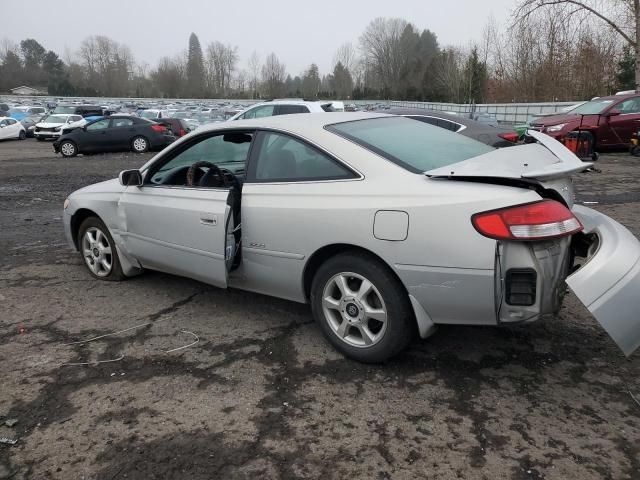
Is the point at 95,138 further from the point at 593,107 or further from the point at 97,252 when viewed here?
the point at 593,107

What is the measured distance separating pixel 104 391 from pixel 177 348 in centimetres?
61

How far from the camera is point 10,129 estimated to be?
2809 cm

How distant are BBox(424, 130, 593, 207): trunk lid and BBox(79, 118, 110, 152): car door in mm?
18934

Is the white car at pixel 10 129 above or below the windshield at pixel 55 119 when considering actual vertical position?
below

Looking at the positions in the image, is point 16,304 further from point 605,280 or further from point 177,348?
point 605,280

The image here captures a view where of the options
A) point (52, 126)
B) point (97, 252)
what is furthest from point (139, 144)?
point (97, 252)

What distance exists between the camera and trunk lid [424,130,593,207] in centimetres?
286

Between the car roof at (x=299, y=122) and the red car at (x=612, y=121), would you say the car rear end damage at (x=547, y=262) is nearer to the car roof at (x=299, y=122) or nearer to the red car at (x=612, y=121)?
the car roof at (x=299, y=122)

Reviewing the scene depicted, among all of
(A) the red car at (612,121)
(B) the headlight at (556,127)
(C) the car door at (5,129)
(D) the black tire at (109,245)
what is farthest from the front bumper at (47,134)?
(D) the black tire at (109,245)

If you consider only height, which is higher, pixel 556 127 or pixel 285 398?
pixel 556 127

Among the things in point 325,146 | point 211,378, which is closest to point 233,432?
point 211,378

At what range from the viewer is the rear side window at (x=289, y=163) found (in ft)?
11.1

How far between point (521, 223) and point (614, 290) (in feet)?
1.79

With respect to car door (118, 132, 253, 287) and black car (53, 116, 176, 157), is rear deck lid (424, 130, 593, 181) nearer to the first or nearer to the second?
car door (118, 132, 253, 287)
